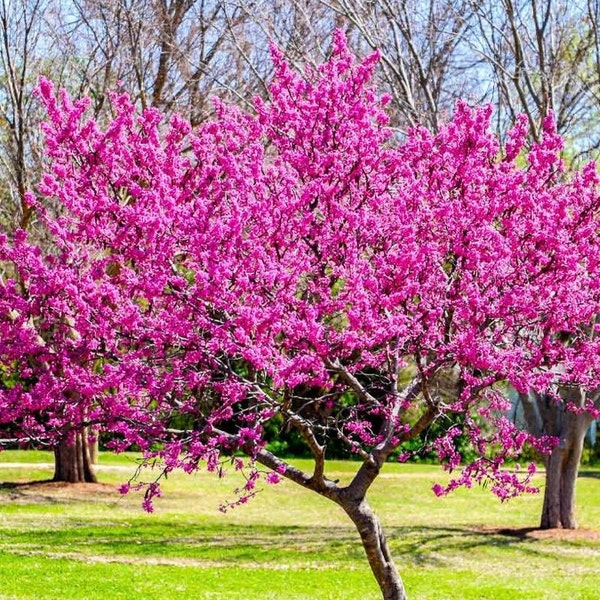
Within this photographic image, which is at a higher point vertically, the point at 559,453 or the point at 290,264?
the point at 290,264

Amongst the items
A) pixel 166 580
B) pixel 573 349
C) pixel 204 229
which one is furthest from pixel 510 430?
pixel 166 580

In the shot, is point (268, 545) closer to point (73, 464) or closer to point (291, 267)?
point (73, 464)

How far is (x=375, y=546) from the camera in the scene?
7695 millimetres

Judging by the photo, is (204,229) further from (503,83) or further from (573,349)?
(503,83)

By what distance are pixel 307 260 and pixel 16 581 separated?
251 inches

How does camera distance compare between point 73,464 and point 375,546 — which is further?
point 73,464

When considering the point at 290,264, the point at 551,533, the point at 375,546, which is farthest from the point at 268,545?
the point at 290,264

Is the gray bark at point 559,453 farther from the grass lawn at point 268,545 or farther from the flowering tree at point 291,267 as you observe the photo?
the flowering tree at point 291,267

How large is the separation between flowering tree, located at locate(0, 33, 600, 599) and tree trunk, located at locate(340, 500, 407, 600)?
0.34 metres

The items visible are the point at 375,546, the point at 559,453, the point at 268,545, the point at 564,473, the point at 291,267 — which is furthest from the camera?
the point at 564,473

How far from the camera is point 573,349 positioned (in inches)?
273

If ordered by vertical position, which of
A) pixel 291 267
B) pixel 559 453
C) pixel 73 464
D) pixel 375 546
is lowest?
pixel 73 464

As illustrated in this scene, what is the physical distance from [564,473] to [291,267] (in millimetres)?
10831

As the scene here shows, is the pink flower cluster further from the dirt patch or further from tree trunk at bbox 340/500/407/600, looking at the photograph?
the dirt patch
